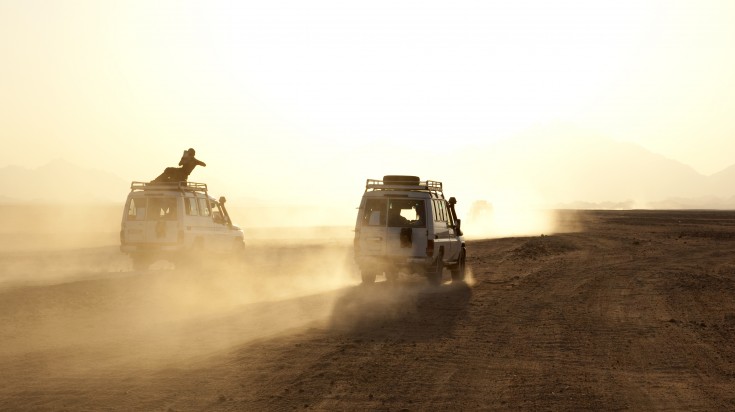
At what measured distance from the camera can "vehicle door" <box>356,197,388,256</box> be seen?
830 inches

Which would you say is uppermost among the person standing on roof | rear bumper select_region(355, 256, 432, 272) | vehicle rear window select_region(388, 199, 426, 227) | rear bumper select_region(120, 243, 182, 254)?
the person standing on roof

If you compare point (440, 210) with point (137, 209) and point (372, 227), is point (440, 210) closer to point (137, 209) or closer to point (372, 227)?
point (372, 227)

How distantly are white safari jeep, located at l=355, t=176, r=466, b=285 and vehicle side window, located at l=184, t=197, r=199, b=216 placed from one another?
5787mm

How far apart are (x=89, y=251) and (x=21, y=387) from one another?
29.7 m

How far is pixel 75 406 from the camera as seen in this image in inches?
362

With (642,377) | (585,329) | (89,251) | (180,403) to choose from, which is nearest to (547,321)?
(585,329)

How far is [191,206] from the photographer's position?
2452 cm

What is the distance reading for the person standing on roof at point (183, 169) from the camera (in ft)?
83.8

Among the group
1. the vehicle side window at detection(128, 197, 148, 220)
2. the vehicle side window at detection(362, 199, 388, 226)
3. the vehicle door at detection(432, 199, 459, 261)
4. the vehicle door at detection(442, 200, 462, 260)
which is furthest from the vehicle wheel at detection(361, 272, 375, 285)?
the vehicle side window at detection(128, 197, 148, 220)

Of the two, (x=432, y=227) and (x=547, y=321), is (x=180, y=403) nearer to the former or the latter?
(x=547, y=321)

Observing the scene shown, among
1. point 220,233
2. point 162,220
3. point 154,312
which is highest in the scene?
point 162,220

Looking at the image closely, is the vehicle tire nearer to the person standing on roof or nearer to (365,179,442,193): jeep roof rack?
(365,179,442,193): jeep roof rack

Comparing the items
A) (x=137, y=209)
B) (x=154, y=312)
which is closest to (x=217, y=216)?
(x=137, y=209)

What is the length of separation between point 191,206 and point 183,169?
1922 mm
